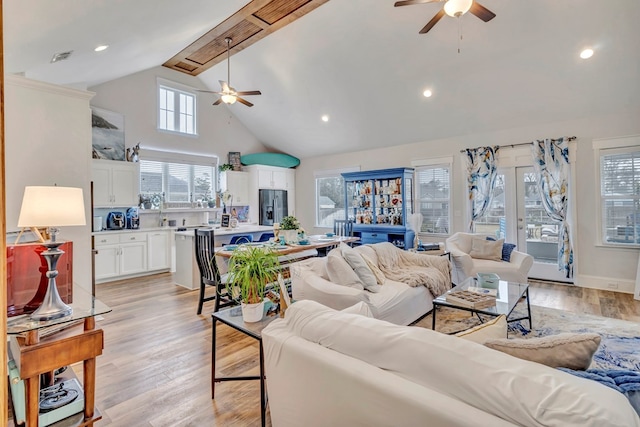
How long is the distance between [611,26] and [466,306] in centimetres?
381

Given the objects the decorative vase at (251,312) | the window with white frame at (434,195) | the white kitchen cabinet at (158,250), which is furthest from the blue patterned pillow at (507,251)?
the white kitchen cabinet at (158,250)

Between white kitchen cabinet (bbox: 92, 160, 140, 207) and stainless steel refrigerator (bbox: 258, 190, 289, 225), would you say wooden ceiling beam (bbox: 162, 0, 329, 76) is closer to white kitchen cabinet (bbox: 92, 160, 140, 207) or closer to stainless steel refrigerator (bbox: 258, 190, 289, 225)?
white kitchen cabinet (bbox: 92, 160, 140, 207)

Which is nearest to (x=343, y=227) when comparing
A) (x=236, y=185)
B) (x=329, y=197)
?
(x=329, y=197)

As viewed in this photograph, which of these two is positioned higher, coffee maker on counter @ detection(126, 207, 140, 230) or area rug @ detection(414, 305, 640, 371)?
coffee maker on counter @ detection(126, 207, 140, 230)

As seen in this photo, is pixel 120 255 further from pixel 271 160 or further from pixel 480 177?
pixel 480 177

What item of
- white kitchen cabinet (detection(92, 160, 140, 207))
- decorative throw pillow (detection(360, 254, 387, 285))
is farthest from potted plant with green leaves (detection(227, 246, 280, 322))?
white kitchen cabinet (detection(92, 160, 140, 207))

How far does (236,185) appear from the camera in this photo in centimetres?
751

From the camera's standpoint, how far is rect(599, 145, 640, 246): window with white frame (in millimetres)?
4512

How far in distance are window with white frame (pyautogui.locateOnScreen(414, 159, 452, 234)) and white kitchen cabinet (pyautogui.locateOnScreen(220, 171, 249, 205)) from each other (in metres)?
4.04

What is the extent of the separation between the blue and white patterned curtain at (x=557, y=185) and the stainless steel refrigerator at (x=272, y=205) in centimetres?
562

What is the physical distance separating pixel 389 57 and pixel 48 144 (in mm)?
4461

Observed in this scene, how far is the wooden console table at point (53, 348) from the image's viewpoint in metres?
1.47

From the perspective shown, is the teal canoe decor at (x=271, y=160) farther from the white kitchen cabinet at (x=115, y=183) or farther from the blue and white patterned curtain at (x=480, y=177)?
the blue and white patterned curtain at (x=480, y=177)

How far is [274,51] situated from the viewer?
5410 mm
